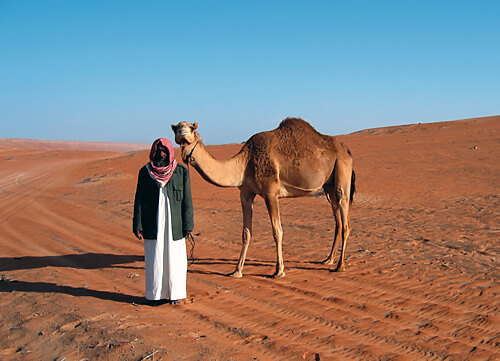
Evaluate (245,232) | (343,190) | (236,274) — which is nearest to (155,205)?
(245,232)

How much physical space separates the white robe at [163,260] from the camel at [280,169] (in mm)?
1081

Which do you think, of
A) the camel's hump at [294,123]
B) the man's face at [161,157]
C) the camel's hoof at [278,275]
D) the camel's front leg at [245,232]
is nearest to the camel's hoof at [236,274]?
the camel's front leg at [245,232]

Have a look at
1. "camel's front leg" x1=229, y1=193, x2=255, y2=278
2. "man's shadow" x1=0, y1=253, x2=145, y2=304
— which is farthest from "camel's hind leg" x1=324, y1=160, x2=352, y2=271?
"man's shadow" x1=0, y1=253, x2=145, y2=304

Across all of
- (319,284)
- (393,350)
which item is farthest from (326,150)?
(393,350)

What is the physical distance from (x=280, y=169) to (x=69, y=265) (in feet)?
14.8

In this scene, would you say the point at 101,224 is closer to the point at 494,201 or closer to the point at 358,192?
the point at 358,192

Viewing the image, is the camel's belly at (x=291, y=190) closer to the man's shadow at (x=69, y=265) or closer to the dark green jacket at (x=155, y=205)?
the dark green jacket at (x=155, y=205)

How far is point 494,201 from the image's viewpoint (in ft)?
44.2

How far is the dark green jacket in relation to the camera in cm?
606

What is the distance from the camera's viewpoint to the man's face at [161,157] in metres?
6.00

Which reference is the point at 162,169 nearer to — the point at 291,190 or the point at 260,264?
the point at 291,190

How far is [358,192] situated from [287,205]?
10.2 ft

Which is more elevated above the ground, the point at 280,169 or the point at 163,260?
the point at 280,169

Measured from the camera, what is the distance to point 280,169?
7648mm
